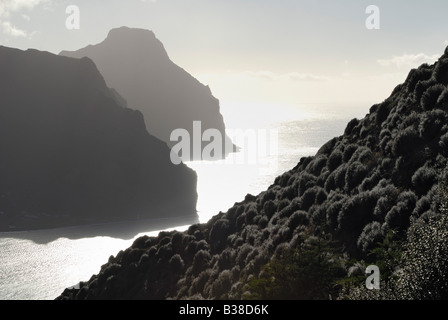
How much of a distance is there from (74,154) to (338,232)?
15544cm

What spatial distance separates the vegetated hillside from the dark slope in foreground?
391 ft

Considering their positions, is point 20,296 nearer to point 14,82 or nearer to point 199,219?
point 199,219

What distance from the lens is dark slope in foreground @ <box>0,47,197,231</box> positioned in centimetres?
14788

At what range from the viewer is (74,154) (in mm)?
161125

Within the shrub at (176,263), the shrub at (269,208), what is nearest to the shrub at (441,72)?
the shrub at (269,208)

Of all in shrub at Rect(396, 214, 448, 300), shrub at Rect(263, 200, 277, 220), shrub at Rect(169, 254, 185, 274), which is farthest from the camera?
shrub at Rect(263, 200, 277, 220)

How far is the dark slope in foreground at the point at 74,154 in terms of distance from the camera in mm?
147875

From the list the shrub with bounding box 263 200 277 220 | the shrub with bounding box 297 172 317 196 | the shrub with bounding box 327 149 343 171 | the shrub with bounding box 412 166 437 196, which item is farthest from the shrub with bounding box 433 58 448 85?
the shrub with bounding box 263 200 277 220

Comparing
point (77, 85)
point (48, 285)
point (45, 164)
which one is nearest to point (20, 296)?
point (48, 285)

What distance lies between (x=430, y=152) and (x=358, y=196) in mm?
4746

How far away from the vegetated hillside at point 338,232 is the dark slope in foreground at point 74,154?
4692 inches

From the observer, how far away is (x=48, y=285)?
79.8 meters

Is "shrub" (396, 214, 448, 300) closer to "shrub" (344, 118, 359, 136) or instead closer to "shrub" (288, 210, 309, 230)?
"shrub" (288, 210, 309, 230)

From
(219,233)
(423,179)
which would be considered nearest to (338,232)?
(423,179)
